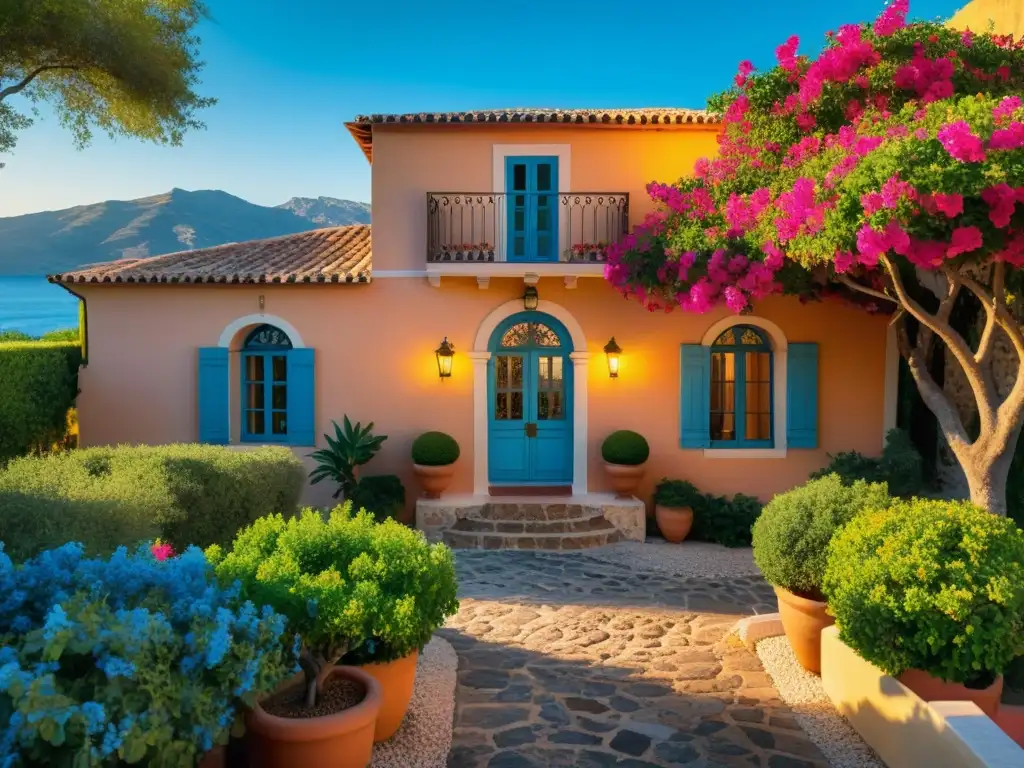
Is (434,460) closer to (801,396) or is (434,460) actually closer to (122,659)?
(801,396)

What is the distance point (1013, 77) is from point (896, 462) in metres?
4.71

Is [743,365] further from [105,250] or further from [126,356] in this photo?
[105,250]

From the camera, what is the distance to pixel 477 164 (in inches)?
454

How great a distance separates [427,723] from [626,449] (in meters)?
6.48

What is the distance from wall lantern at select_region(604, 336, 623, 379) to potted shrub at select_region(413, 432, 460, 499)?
253cm

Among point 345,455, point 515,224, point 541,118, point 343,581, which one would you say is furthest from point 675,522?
point 343,581

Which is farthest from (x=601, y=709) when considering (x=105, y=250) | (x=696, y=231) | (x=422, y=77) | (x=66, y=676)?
(x=105, y=250)

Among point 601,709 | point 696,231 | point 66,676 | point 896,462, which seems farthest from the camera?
point 896,462

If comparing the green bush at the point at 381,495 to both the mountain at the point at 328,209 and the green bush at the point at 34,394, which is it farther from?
the mountain at the point at 328,209

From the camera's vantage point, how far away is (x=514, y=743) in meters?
5.14

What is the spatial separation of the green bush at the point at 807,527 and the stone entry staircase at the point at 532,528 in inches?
179

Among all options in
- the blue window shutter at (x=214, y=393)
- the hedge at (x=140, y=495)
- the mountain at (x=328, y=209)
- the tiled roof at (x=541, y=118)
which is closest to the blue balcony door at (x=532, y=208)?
the tiled roof at (x=541, y=118)

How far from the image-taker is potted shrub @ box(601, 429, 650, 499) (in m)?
11.2

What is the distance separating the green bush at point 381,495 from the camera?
10.9m
